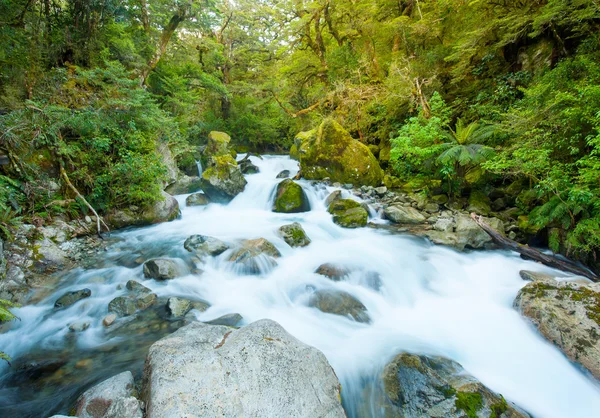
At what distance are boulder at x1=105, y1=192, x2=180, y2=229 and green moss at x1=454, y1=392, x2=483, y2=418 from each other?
25.0ft

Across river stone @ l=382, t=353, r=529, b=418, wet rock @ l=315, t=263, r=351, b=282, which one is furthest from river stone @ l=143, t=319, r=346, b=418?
wet rock @ l=315, t=263, r=351, b=282

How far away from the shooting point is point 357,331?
3.88 metres

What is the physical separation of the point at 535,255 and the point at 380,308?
3228 millimetres

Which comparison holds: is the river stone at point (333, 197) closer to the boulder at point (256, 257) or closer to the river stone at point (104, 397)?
the boulder at point (256, 257)

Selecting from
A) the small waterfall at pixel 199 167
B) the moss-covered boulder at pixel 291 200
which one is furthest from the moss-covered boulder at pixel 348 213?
the small waterfall at pixel 199 167

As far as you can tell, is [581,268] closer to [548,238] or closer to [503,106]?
[548,238]

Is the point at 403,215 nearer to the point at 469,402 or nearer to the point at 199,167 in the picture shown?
the point at 469,402

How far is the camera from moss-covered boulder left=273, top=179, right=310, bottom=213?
880 cm

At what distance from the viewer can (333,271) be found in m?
5.12

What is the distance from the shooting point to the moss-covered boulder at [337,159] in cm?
1002

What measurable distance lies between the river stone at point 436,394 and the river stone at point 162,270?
3.97m

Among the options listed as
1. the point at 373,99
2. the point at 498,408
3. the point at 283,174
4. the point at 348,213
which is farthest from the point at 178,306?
the point at 373,99

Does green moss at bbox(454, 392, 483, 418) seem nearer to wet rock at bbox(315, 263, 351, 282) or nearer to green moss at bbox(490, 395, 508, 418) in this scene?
green moss at bbox(490, 395, 508, 418)

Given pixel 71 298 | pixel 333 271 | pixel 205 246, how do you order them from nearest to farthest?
pixel 71 298 < pixel 333 271 < pixel 205 246
